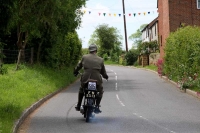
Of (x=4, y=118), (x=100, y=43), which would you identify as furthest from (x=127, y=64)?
(x=4, y=118)

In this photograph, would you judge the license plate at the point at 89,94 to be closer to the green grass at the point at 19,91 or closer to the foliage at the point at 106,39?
the green grass at the point at 19,91

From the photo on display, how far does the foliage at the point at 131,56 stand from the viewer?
69875 millimetres

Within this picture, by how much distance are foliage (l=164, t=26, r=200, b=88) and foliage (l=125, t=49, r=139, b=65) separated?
40.4m

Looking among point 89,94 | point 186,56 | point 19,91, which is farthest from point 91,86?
point 186,56

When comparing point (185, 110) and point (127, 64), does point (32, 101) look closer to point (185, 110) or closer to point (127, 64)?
point (185, 110)

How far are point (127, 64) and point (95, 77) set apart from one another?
6042 centimetres

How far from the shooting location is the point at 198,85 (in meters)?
20.8

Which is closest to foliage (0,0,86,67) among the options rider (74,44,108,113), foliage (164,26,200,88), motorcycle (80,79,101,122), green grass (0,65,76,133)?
green grass (0,65,76,133)

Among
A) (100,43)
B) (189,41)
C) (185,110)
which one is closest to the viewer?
(185,110)

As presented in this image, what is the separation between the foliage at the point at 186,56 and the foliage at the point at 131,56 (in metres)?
40.4

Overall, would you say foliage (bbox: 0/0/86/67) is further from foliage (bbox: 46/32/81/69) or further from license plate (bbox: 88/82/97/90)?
license plate (bbox: 88/82/97/90)

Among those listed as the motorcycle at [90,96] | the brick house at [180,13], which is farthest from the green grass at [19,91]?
the brick house at [180,13]

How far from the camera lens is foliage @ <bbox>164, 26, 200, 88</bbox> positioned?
74.1 ft

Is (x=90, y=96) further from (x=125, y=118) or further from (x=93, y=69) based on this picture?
(x=125, y=118)
